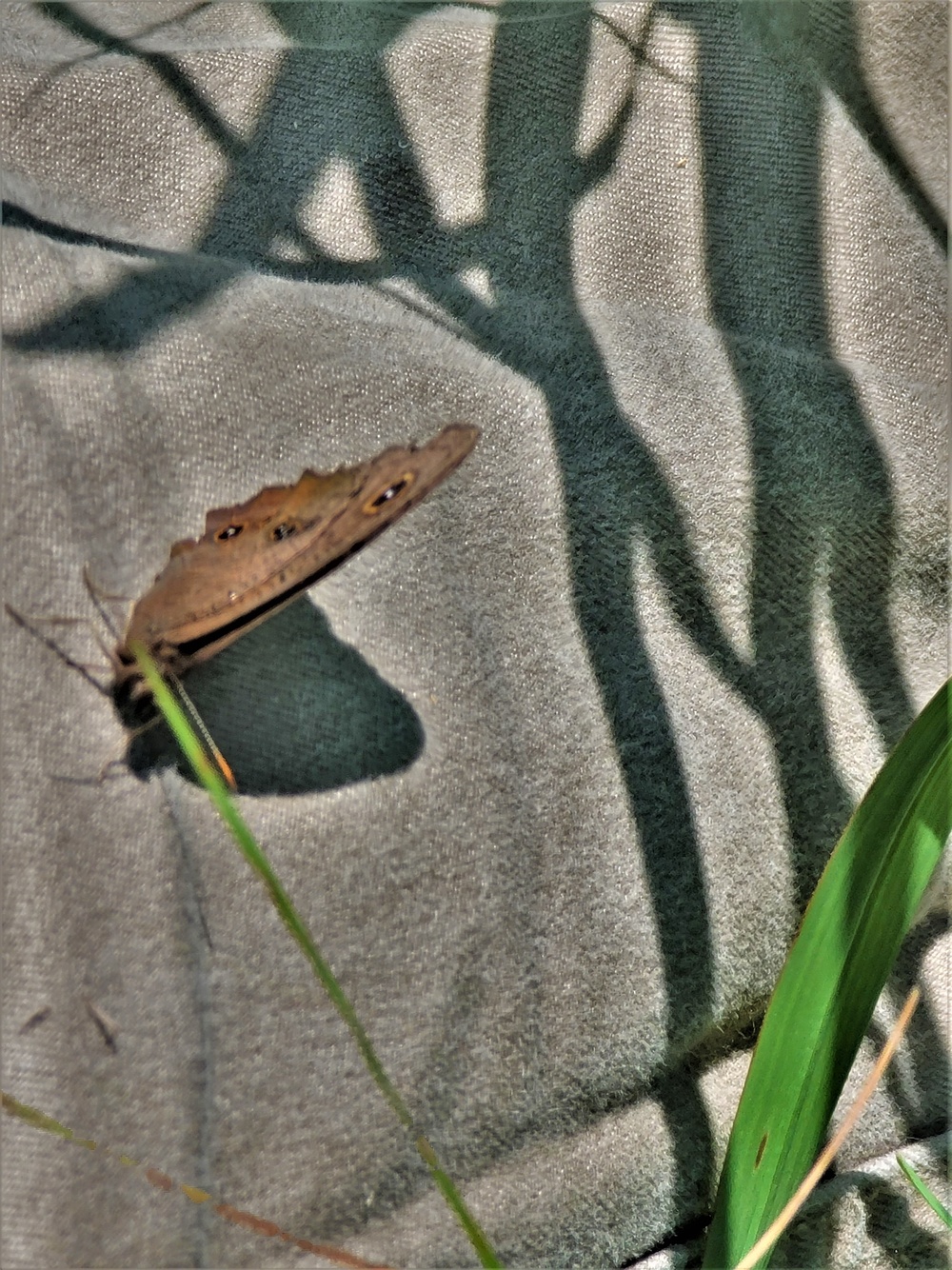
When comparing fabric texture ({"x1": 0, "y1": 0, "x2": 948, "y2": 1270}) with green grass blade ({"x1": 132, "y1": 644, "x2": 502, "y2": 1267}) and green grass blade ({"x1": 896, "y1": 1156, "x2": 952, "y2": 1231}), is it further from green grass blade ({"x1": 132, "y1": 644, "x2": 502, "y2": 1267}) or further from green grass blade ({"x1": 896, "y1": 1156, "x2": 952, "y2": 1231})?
green grass blade ({"x1": 132, "y1": 644, "x2": 502, "y2": 1267})

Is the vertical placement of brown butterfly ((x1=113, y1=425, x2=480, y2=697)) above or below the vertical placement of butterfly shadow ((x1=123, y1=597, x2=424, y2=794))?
above

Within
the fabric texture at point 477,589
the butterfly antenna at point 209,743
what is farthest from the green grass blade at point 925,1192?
Result: the butterfly antenna at point 209,743

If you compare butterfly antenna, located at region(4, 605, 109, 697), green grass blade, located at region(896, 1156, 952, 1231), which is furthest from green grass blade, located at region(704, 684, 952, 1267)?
butterfly antenna, located at region(4, 605, 109, 697)

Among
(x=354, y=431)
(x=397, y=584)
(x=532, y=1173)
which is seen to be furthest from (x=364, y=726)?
(x=532, y=1173)

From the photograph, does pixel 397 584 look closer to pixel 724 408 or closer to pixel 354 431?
pixel 354 431

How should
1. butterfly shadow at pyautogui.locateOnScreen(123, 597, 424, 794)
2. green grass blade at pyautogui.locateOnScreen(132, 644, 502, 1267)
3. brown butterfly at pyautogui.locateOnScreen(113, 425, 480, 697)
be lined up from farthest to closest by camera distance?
1. butterfly shadow at pyautogui.locateOnScreen(123, 597, 424, 794)
2. brown butterfly at pyautogui.locateOnScreen(113, 425, 480, 697)
3. green grass blade at pyautogui.locateOnScreen(132, 644, 502, 1267)

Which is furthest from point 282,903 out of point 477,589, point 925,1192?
point 925,1192

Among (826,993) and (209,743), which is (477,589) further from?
(826,993)
